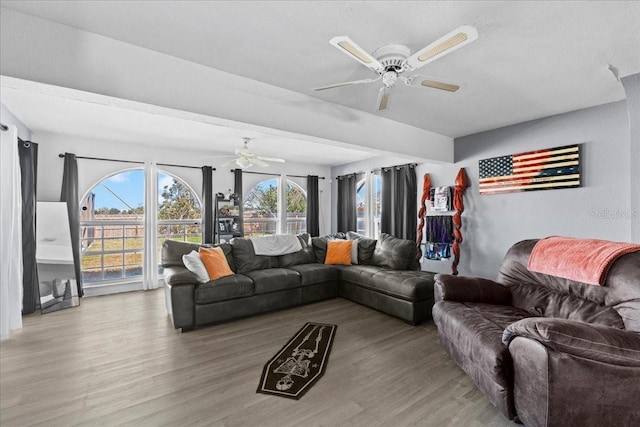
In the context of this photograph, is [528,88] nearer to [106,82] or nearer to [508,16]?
[508,16]

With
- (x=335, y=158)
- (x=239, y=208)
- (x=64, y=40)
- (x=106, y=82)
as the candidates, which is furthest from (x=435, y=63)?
(x=239, y=208)

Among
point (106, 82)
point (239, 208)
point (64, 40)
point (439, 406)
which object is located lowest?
point (439, 406)

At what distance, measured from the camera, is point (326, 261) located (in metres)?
4.92

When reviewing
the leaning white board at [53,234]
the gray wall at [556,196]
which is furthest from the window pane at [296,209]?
the leaning white board at [53,234]

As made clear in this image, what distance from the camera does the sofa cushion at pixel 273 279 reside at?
3.82m

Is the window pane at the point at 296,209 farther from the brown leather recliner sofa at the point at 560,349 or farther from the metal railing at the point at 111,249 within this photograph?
the brown leather recliner sofa at the point at 560,349

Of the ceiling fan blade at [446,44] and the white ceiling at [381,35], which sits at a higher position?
the white ceiling at [381,35]

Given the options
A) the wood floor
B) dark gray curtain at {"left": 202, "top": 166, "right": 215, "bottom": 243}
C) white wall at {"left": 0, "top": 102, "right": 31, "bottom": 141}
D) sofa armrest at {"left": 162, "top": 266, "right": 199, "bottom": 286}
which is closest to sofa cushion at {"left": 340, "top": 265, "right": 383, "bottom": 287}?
the wood floor

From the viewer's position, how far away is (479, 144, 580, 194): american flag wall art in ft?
10.8

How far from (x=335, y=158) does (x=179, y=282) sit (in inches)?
156

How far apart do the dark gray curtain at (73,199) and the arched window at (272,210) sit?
281 centimetres

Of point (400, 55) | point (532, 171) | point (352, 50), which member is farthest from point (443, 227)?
point (352, 50)

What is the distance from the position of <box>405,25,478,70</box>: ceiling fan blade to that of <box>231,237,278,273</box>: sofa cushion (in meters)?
3.37

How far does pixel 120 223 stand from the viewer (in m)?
5.08
